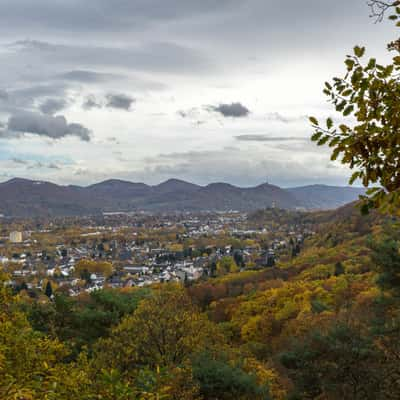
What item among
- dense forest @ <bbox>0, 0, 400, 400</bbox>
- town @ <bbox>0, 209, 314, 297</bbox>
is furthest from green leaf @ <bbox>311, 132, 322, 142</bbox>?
town @ <bbox>0, 209, 314, 297</bbox>

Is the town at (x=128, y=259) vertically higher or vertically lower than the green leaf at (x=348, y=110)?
lower

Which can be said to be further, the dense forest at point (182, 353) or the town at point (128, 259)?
the town at point (128, 259)

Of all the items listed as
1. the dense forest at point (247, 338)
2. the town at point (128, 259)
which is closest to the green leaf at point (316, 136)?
the dense forest at point (247, 338)

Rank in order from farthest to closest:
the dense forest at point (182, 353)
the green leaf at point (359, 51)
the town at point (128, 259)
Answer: the town at point (128, 259), the dense forest at point (182, 353), the green leaf at point (359, 51)

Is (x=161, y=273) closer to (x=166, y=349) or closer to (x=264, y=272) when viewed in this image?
(x=264, y=272)

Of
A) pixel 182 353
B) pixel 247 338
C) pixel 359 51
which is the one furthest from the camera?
pixel 247 338

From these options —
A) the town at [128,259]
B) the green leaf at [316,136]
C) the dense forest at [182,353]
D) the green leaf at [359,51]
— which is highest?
the green leaf at [359,51]

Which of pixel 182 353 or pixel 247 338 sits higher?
pixel 182 353

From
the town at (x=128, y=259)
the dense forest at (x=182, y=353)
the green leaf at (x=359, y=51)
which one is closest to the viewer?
the green leaf at (x=359, y=51)

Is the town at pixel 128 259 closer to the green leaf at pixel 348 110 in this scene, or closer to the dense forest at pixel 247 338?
the dense forest at pixel 247 338

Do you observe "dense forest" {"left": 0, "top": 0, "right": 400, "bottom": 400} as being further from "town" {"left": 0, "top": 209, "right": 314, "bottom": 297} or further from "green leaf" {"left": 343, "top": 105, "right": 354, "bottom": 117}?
"town" {"left": 0, "top": 209, "right": 314, "bottom": 297}

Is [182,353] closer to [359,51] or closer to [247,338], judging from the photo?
[359,51]

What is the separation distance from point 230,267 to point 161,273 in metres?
22.5

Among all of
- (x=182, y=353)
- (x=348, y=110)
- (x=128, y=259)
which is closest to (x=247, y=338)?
(x=182, y=353)
